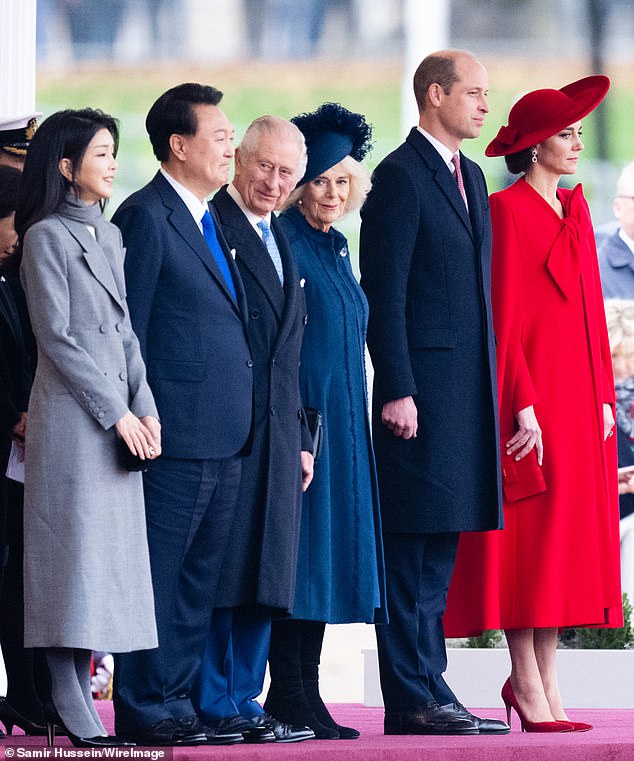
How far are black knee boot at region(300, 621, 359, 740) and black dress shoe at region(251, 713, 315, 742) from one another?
0.24 meters

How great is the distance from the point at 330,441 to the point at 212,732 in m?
0.97

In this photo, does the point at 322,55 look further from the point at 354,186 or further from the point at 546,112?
the point at 354,186

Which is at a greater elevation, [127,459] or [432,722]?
[127,459]

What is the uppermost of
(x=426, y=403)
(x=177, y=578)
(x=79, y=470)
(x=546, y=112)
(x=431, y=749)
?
(x=546, y=112)

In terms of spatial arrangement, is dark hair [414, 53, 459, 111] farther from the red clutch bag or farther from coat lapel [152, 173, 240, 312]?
the red clutch bag

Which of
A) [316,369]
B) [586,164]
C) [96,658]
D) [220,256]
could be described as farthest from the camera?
[586,164]

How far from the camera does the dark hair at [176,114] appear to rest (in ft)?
14.6

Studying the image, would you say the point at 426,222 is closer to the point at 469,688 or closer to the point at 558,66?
the point at 469,688

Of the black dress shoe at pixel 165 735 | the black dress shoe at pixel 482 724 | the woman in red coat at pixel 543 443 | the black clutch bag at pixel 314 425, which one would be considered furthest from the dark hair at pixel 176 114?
the black dress shoe at pixel 482 724

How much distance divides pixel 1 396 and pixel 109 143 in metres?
0.77

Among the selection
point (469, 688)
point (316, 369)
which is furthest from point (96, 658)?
point (316, 369)

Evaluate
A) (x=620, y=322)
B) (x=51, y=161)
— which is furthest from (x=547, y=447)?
(x=620, y=322)

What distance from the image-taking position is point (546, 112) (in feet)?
17.1

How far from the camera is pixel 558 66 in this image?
912 centimetres
